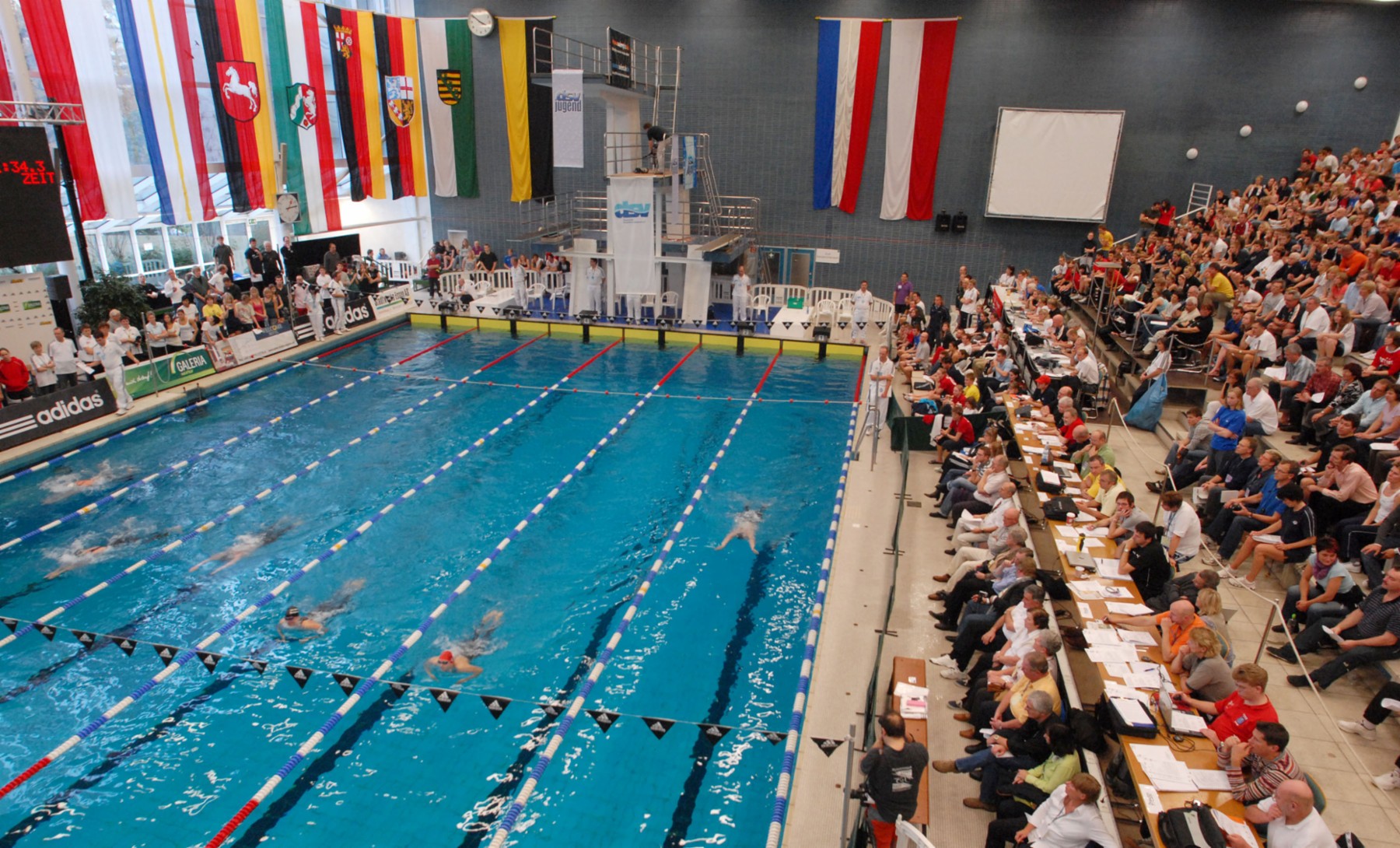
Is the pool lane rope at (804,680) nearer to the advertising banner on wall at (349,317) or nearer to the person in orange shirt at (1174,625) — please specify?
the person in orange shirt at (1174,625)

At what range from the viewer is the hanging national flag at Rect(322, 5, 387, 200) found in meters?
21.1

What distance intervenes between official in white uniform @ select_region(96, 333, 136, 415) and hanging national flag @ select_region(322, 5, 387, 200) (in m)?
10.1

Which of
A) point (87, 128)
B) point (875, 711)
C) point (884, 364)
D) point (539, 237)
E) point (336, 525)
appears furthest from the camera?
point (539, 237)

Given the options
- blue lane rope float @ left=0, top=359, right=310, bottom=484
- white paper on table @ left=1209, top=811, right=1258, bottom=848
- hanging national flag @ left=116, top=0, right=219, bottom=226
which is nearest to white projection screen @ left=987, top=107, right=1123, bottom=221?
blue lane rope float @ left=0, top=359, right=310, bottom=484

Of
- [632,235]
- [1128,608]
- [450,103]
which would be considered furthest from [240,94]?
[1128,608]

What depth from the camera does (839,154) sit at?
74.4 ft

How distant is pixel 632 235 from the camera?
64.1ft

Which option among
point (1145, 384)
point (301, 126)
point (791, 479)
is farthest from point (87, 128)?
point (1145, 384)

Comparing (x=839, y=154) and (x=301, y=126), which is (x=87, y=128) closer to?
(x=301, y=126)

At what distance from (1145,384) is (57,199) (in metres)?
17.0

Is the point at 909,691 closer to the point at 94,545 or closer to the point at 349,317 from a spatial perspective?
the point at 94,545

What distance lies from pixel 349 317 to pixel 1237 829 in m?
19.4

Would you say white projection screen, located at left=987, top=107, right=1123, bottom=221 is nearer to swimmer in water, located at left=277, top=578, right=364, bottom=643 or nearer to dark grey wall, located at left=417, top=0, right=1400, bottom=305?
dark grey wall, located at left=417, top=0, right=1400, bottom=305

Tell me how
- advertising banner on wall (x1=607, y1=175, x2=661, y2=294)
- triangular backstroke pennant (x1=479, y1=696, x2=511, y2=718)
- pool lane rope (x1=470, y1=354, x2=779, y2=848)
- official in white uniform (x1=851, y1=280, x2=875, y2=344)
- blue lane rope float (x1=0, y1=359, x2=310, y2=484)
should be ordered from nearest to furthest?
1. pool lane rope (x1=470, y1=354, x2=779, y2=848)
2. triangular backstroke pennant (x1=479, y1=696, x2=511, y2=718)
3. blue lane rope float (x1=0, y1=359, x2=310, y2=484)
4. official in white uniform (x1=851, y1=280, x2=875, y2=344)
5. advertising banner on wall (x1=607, y1=175, x2=661, y2=294)
